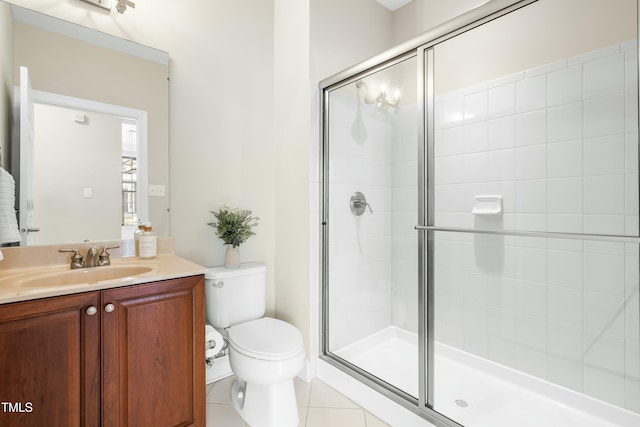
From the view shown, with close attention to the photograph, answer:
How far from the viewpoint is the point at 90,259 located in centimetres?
145

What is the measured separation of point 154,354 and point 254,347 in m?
0.43

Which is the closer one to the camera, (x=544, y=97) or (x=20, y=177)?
(x=20, y=177)

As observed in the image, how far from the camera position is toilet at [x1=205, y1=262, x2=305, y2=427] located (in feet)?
4.72

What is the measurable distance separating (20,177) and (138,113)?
596 millimetres

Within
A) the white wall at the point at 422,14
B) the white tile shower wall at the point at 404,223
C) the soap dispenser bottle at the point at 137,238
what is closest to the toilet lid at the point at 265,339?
the soap dispenser bottle at the point at 137,238

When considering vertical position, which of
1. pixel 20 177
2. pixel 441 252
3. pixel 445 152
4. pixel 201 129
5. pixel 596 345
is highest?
pixel 201 129

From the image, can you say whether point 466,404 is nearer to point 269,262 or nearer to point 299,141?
point 269,262

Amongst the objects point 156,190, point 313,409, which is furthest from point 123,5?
point 313,409

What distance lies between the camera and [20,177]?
138 cm

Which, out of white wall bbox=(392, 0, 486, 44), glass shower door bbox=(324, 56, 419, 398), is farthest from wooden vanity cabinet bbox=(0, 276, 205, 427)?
white wall bbox=(392, 0, 486, 44)

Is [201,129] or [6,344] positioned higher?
[201,129]

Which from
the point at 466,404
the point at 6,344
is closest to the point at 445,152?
the point at 466,404

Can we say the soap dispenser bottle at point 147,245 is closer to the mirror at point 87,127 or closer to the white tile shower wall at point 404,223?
the mirror at point 87,127

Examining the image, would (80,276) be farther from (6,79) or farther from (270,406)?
(270,406)
